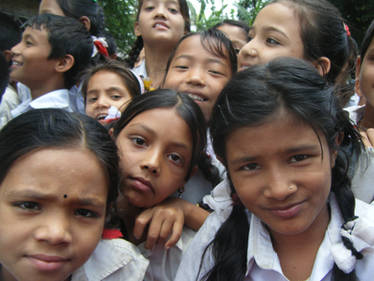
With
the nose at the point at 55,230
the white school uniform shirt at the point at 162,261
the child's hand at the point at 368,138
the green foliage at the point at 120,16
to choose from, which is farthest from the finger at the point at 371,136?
the green foliage at the point at 120,16

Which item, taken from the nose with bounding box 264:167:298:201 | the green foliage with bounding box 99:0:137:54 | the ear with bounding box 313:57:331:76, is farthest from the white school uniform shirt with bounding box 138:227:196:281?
the green foliage with bounding box 99:0:137:54

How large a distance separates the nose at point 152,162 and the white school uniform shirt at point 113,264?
32 cm

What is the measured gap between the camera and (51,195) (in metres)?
1.08

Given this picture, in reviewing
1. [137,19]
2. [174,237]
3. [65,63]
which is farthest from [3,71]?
[137,19]

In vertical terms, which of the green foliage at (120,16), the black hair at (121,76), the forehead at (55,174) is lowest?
the forehead at (55,174)

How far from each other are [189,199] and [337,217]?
2.71ft

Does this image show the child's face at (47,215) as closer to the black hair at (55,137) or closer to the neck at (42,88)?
the black hair at (55,137)

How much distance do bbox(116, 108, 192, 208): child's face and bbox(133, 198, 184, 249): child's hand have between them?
0.25 feet

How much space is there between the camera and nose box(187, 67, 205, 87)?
207 cm

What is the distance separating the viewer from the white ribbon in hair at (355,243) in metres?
1.13

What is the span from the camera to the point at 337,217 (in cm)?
129

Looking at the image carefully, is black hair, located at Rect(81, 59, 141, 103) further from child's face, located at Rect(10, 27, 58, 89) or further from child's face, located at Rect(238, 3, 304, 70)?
child's face, located at Rect(238, 3, 304, 70)

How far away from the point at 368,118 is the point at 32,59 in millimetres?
2280

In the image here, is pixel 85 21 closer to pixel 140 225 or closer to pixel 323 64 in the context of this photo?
pixel 323 64
